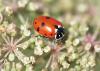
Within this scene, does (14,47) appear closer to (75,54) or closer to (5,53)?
(5,53)

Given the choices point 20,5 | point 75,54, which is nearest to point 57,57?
point 75,54

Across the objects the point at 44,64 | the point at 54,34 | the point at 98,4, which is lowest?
the point at 44,64

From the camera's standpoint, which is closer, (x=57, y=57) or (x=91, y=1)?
(x=57, y=57)

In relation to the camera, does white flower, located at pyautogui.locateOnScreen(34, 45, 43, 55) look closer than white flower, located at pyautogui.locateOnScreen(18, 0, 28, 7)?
Yes

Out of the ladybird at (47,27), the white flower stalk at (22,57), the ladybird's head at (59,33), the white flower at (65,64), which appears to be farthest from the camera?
the ladybird's head at (59,33)

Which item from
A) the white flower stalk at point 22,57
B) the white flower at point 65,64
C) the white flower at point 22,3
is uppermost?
the white flower at point 22,3

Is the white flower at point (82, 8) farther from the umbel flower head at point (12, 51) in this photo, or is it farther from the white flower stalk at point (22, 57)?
the white flower stalk at point (22, 57)

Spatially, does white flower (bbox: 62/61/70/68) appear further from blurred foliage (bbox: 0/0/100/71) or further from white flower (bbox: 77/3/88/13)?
white flower (bbox: 77/3/88/13)

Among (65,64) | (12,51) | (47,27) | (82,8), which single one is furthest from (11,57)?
(82,8)

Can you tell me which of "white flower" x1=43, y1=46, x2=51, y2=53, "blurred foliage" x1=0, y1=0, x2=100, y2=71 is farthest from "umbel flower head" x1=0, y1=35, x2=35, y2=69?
"white flower" x1=43, y1=46, x2=51, y2=53

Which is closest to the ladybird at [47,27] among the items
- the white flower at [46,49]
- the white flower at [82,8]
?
the white flower at [46,49]

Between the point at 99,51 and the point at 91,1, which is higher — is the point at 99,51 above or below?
below
